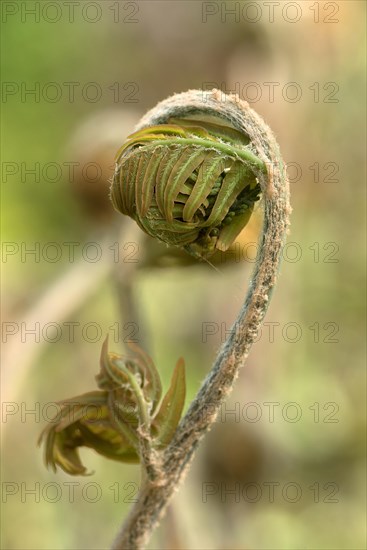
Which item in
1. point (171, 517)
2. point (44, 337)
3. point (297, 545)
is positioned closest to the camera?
point (171, 517)

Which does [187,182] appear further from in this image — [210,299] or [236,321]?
[210,299]

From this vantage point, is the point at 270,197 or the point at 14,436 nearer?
the point at 270,197

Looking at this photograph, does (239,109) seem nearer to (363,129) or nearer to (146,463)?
(146,463)

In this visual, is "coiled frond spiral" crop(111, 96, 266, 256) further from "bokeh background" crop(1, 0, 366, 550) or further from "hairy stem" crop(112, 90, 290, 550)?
"bokeh background" crop(1, 0, 366, 550)

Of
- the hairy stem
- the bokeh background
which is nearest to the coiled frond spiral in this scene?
the hairy stem

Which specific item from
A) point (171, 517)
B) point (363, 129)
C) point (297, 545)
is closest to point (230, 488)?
point (297, 545)

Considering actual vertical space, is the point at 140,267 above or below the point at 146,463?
above

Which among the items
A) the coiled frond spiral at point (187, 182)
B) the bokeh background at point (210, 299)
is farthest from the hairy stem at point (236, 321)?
the bokeh background at point (210, 299)
